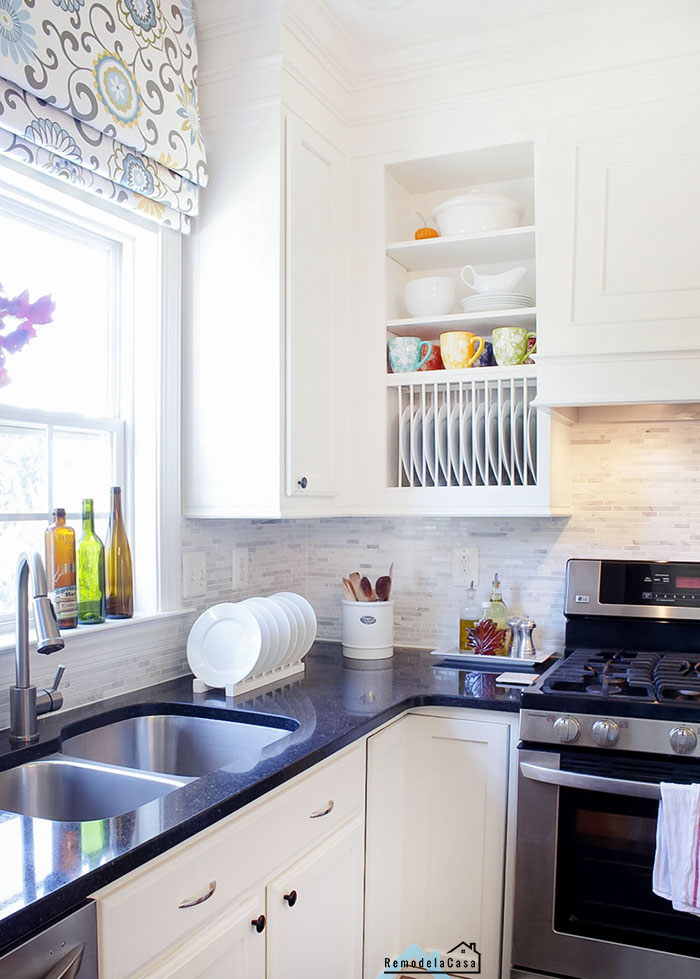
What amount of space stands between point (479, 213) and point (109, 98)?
107 cm

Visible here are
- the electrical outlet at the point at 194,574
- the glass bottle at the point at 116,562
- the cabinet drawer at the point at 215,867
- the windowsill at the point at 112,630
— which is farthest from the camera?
the electrical outlet at the point at 194,574

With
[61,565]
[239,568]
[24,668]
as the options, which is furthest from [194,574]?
[24,668]

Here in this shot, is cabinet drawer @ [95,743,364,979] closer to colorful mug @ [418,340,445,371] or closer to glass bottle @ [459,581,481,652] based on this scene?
glass bottle @ [459,581,481,652]

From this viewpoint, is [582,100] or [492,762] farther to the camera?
[582,100]

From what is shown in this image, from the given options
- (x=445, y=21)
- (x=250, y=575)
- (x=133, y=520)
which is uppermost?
(x=445, y=21)

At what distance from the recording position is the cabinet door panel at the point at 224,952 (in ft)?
4.13

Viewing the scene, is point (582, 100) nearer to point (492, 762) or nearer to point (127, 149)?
point (127, 149)

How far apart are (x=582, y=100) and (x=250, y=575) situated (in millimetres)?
1639

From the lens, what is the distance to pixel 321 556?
284cm

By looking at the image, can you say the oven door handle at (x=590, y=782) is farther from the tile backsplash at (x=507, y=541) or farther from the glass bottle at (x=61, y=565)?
the glass bottle at (x=61, y=565)

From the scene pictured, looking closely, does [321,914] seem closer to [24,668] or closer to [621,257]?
[24,668]

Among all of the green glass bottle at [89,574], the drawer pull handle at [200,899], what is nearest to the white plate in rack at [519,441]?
the green glass bottle at [89,574]

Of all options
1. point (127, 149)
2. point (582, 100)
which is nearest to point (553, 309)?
point (582, 100)

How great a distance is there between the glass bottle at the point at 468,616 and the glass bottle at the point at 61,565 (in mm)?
1164
